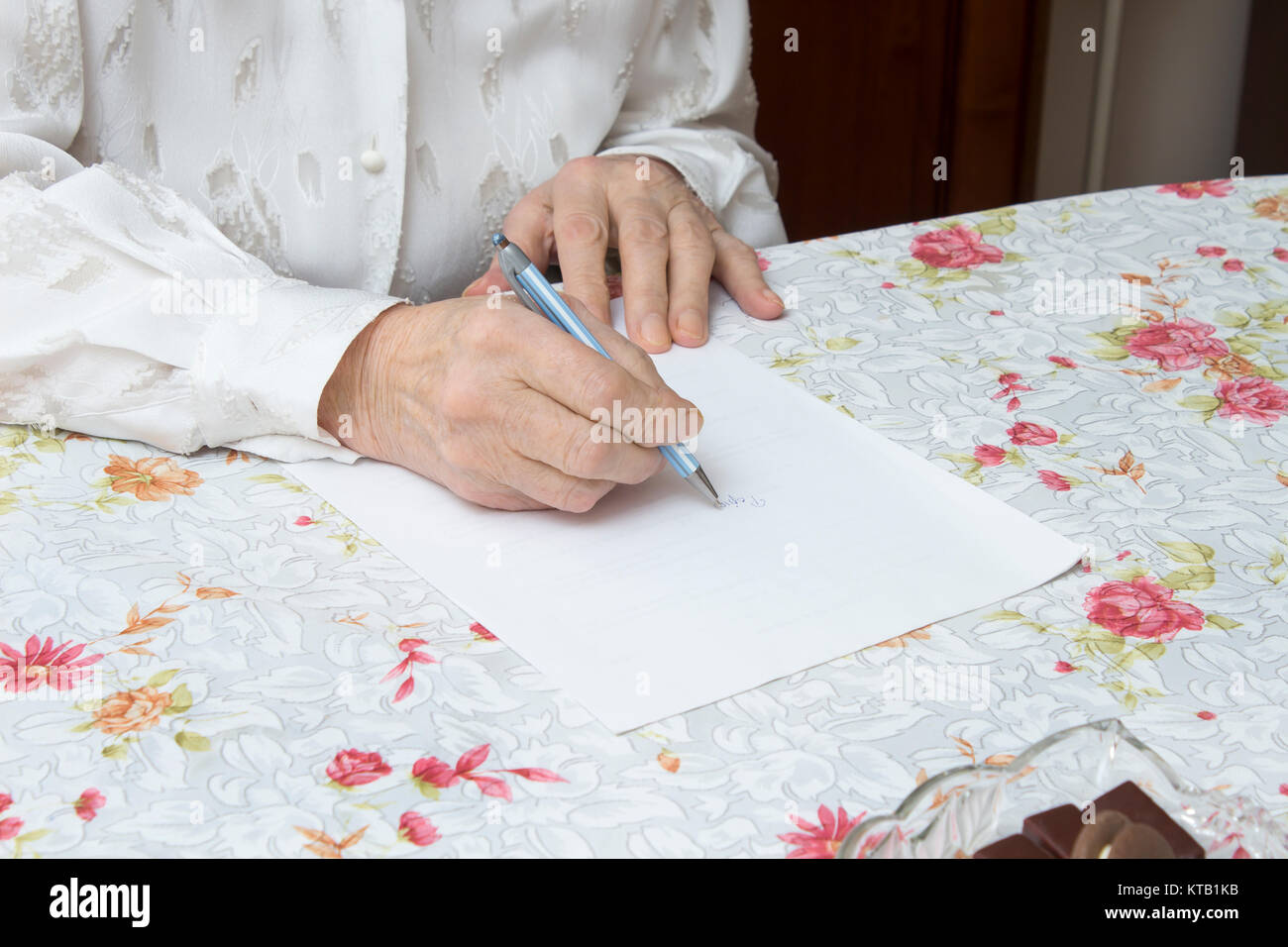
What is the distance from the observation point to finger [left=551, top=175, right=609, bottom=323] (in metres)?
0.95

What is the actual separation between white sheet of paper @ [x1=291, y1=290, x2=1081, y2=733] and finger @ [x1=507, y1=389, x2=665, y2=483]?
3 cm

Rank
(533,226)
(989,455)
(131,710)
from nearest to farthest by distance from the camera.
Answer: (131,710) < (989,455) < (533,226)

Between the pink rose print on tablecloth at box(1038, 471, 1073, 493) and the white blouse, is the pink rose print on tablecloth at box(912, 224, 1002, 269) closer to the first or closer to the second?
the white blouse

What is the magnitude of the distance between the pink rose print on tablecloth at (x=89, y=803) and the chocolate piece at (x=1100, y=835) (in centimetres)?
38

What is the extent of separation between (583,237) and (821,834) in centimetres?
60

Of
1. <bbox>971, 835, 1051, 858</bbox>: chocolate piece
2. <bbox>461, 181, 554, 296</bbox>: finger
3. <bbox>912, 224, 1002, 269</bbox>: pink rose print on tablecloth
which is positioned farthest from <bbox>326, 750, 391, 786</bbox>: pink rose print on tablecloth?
<bbox>912, 224, 1002, 269</bbox>: pink rose print on tablecloth

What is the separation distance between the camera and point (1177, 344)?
0.90 metres

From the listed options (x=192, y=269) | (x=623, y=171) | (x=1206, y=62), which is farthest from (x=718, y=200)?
(x=1206, y=62)

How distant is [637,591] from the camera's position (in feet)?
2.12

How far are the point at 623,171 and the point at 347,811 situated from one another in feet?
2.27

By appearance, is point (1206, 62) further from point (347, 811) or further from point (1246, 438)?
point (347, 811)

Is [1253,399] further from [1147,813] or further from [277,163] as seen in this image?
[277,163]

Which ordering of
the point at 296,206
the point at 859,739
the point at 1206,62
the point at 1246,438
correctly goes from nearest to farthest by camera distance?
the point at 859,739, the point at 1246,438, the point at 296,206, the point at 1206,62

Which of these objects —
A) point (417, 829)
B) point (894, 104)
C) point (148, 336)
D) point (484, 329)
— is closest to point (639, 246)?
point (484, 329)
